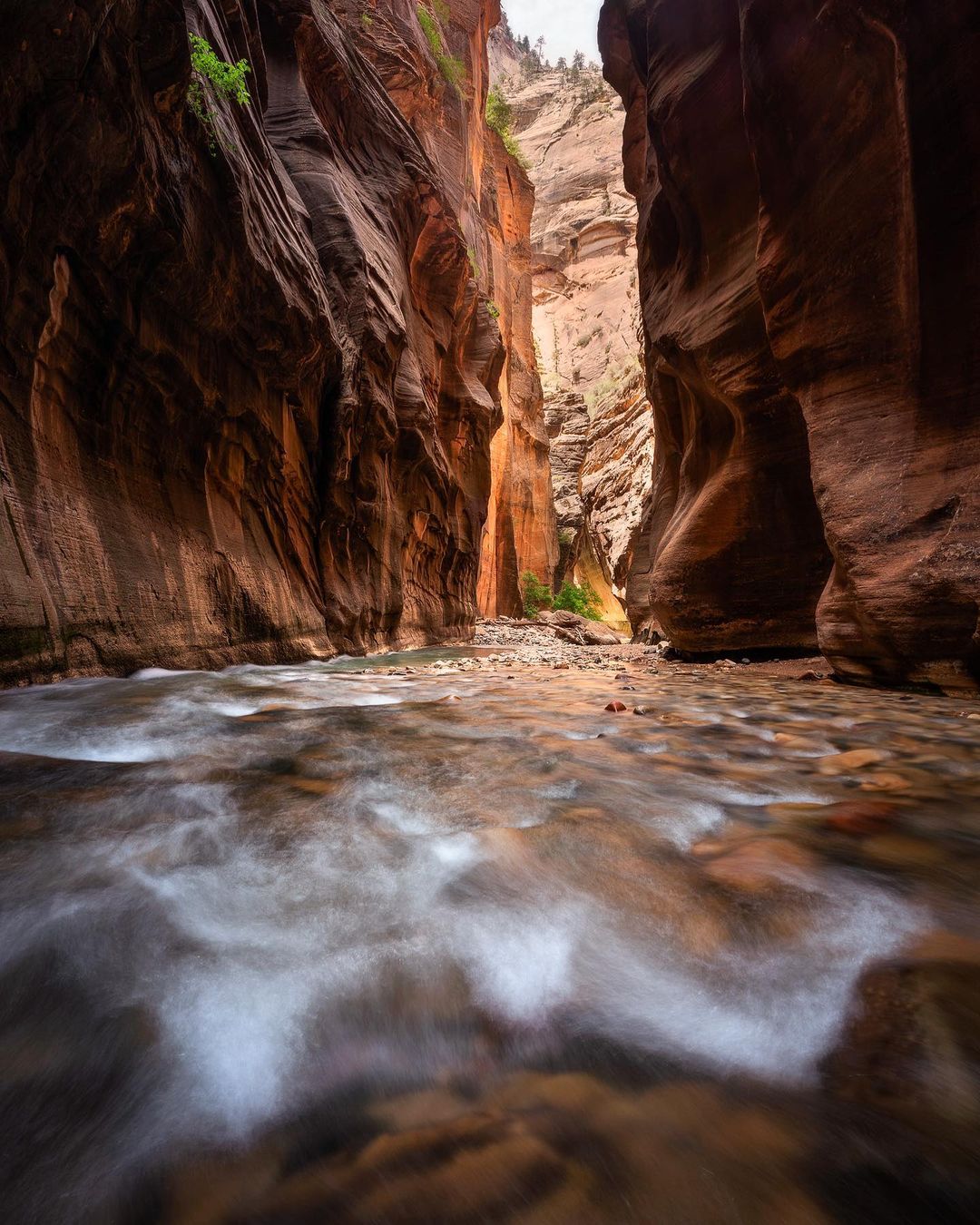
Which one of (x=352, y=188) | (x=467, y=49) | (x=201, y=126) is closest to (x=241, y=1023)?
(x=201, y=126)

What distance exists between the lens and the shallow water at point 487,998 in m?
0.67

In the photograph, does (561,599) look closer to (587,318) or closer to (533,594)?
(533,594)

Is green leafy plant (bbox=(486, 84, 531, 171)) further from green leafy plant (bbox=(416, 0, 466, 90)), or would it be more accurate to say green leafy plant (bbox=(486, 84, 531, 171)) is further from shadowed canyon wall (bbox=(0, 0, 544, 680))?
shadowed canyon wall (bbox=(0, 0, 544, 680))

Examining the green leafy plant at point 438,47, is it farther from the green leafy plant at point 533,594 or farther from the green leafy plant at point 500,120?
the green leafy plant at point 533,594

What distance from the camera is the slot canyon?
74 centimetres

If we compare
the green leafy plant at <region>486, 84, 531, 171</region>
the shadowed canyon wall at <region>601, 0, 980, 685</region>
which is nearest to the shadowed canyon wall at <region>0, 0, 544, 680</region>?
the shadowed canyon wall at <region>601, 0, 980, 685</region>

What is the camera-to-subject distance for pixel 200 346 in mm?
5965

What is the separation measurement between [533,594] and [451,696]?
26151 millimetres

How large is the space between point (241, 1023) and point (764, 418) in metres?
8.58

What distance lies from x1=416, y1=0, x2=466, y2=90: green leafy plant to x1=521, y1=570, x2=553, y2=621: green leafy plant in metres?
20.3

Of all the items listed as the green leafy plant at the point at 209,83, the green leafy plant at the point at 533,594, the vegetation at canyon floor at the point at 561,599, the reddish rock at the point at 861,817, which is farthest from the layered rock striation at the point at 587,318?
the reddish rock at the point at 861,817

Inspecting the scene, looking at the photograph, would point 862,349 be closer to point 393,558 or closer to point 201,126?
point 201,126

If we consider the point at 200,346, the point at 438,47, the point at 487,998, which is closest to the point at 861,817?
the point at 487,998

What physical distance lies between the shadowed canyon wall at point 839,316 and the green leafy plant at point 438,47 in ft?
48.3
